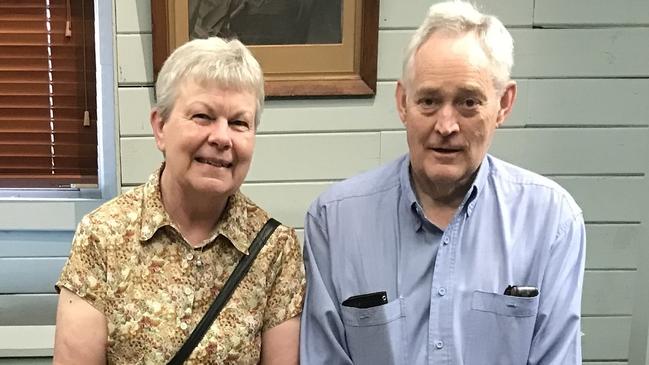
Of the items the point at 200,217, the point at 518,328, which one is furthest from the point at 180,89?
the point at 518,328

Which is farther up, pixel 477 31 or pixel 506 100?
pixel 477 31

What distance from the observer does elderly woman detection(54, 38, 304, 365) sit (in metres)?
1.23

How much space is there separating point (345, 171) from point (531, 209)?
0.65m

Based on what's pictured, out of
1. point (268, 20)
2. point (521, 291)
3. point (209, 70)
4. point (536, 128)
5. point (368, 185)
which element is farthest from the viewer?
point (536, 128)

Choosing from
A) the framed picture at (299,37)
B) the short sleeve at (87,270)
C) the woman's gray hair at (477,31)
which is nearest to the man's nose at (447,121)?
the woman's gray hair at (477,31)

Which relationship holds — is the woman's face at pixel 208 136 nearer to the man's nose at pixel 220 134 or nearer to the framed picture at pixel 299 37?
the man's nose at pixel 220 134

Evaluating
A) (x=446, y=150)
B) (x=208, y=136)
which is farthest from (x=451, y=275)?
(x=208, y=136)

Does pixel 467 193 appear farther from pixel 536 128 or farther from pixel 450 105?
pixel 536 128

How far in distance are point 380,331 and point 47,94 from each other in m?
1.30

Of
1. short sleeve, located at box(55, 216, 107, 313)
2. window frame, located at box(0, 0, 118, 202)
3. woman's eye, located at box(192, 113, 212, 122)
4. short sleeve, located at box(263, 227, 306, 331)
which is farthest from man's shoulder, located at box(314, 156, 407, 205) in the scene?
window frame, located at box(0, 0, 118, 202)

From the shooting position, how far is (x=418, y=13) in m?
1.82

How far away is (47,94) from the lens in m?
1.97

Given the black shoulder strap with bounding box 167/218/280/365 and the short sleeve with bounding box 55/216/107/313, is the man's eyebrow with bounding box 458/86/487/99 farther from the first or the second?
the short sleeve with bounding box 55/216/107/313

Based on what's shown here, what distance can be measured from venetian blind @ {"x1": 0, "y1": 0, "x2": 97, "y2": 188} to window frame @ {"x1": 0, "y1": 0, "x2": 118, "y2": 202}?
1.4 inches
